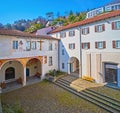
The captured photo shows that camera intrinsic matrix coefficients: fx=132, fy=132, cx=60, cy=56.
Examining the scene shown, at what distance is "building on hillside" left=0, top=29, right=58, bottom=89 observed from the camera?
1920 centimetres

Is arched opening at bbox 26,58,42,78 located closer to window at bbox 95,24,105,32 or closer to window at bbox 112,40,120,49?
window at bbox 95,24,105,32

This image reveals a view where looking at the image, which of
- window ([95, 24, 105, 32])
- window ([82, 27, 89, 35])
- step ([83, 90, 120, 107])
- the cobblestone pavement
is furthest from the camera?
window ([82, 27, 89, 35])

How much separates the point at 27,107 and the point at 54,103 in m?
3.09

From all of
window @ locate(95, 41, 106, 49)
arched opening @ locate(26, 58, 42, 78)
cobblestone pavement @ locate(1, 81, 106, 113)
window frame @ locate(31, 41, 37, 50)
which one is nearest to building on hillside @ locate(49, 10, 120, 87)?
window @ locate(95, 41, 106, 49)

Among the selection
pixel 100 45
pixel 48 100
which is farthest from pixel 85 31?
pixel 48 100

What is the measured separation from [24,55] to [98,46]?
11.8 meters

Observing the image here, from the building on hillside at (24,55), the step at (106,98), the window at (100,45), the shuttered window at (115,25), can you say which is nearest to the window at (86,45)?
the window at (100,45)

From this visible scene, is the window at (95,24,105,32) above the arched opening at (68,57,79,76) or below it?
above

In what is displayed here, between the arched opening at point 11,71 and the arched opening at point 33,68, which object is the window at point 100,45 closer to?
the arched opening at point 33,68

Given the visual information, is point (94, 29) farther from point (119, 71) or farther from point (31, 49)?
point (31, 49)

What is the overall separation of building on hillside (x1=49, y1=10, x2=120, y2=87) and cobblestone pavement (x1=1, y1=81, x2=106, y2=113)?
19.2 ft

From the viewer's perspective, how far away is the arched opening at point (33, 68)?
26.4 m

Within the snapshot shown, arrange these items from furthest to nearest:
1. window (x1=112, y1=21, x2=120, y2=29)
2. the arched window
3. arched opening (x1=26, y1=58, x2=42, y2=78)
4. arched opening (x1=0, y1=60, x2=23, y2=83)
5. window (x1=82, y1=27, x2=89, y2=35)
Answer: arched opening (x1=26, y1=58, x2=42, y2=78) → the arched window → arched opening (x1=0, y1=60, x2=23, y2=83) → window (x1=82, y1=27, x2=89, y2=35) → window (x1=112, y1=21, x2=120, y2=29)

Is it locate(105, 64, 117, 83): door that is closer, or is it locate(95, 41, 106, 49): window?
locate(105, 64, 117, 83): door
